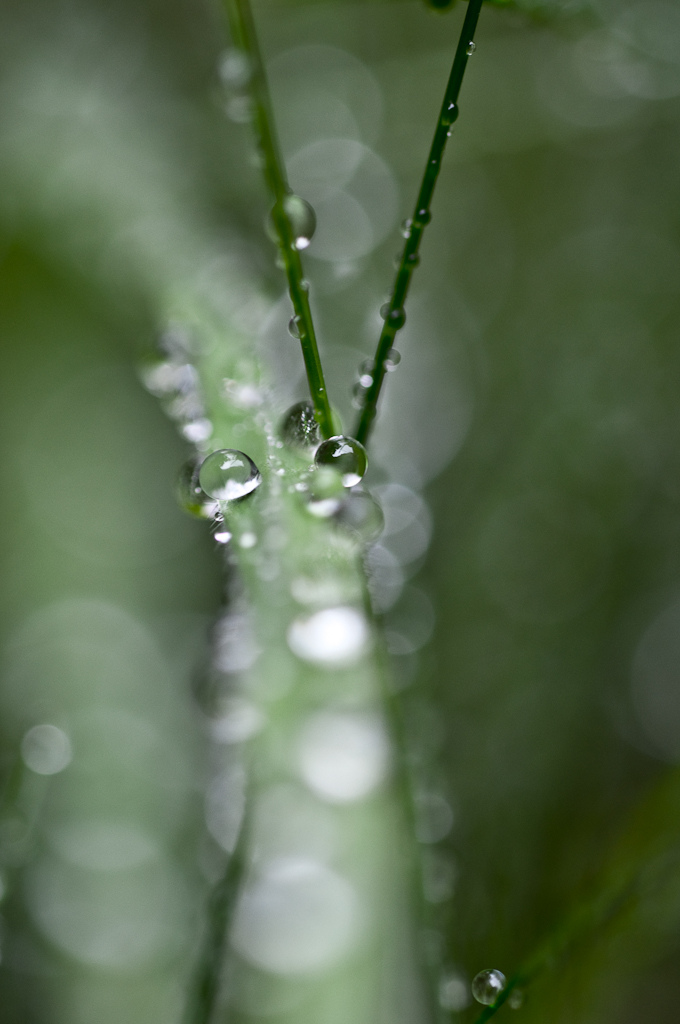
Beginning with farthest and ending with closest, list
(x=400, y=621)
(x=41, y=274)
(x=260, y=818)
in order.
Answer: (x=41, y=274)
(x=400, y=621)
(x=260, y=818)

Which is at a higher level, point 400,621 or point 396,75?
point 396,75

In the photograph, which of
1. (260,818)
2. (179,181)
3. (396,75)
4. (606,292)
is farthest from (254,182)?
(260,818)

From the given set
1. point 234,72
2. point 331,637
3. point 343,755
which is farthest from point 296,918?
point 234,72

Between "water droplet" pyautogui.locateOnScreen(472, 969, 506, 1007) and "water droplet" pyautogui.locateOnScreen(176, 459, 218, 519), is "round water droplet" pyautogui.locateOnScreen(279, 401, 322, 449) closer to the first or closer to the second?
"water droplet" pyautogui.locateOnScreen(176, 459, 218, 519)

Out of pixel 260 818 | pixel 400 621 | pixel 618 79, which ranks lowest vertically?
pixel 260 818

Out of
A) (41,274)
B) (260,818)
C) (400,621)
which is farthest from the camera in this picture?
(41,274)

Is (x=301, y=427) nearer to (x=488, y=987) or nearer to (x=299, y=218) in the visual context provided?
(x=299, y=218)

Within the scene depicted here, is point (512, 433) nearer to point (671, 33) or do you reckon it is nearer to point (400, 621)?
point (400, 621)
